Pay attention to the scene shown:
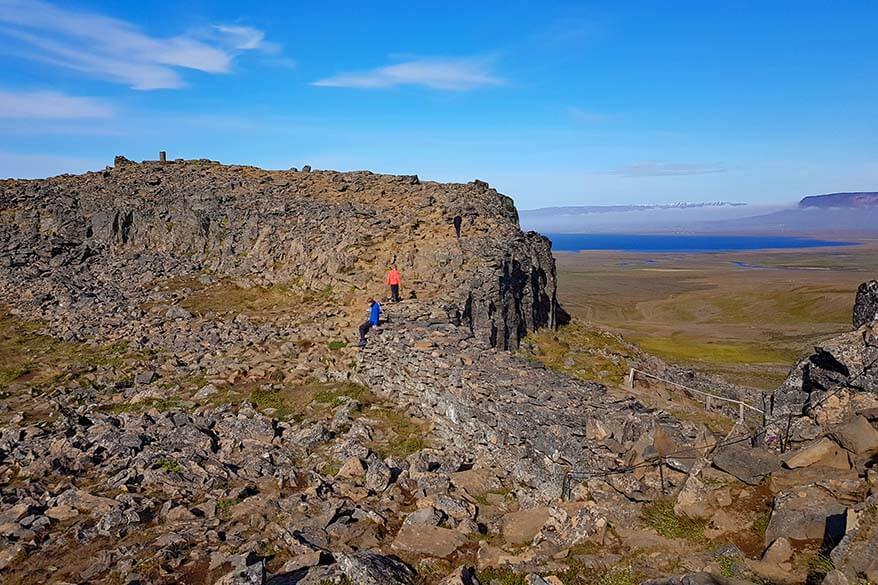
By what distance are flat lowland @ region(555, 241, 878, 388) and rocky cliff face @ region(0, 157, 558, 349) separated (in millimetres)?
28850

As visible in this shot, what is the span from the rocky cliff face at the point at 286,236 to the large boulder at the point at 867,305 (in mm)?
12656

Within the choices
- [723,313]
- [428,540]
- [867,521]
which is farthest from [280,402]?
[723,313]

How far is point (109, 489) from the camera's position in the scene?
495 inches

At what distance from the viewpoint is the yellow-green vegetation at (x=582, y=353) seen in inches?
945

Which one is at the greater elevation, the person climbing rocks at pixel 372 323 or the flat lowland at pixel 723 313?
the person climbing rocks at pixel 372 323

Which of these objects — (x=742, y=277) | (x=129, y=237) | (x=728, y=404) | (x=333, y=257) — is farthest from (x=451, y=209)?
(x=742, y=277)

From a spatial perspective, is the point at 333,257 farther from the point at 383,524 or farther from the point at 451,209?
the point at 383,524

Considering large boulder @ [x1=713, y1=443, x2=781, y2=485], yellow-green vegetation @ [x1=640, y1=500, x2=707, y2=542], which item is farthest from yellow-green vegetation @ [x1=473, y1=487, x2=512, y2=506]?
large boulder @ [x1=713, y1=443, x2=781, y2=485]

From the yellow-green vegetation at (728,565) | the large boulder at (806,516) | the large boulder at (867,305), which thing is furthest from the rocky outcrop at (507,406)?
the large boulder at (867,305)

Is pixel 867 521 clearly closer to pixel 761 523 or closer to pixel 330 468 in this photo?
pixel 761 523

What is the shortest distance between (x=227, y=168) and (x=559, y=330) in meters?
28.2

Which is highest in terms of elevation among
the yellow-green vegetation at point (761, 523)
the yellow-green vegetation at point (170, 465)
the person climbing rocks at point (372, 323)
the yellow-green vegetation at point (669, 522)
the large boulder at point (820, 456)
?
the person climbing rocks at point (372, 323)

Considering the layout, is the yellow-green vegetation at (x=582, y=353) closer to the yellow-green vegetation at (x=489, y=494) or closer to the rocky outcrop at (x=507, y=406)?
the rocky outcrop at (x=507, y=406)

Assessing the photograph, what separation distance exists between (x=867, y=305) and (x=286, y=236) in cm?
2711
